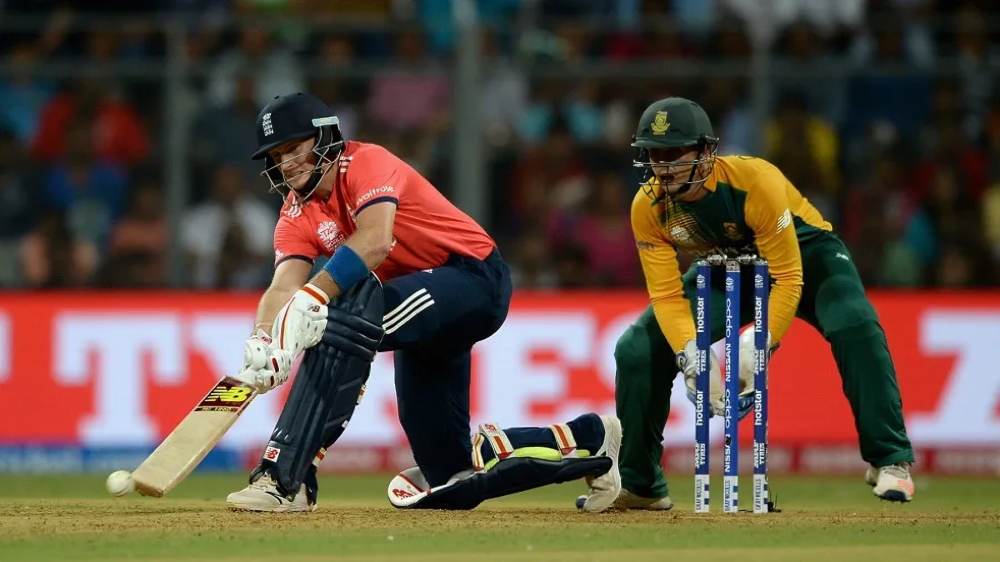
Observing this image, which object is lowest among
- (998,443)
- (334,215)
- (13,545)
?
(998,443)

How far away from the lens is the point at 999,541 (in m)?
6.88

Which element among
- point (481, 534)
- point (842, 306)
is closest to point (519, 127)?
point (842, 306)

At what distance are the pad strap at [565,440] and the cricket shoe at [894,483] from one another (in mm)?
1458

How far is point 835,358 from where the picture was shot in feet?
27.3

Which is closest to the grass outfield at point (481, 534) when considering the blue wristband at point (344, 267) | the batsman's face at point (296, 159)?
the blue wristband at point (344, 267)

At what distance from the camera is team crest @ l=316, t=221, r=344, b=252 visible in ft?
25.9

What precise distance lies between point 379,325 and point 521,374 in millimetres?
5794

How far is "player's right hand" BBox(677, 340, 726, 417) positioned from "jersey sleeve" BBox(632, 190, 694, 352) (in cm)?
7

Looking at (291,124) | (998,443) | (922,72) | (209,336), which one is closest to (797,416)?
(998,443)

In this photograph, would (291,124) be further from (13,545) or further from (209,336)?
(209,336)

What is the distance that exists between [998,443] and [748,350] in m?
5.31

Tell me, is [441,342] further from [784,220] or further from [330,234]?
[784,220]

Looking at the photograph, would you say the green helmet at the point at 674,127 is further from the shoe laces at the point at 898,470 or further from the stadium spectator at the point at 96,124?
the stadium spectator at the point at 96,124

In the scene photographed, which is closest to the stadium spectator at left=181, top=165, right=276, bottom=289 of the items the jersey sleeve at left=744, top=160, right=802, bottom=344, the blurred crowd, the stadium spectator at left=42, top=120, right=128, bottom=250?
the blurred crowd
